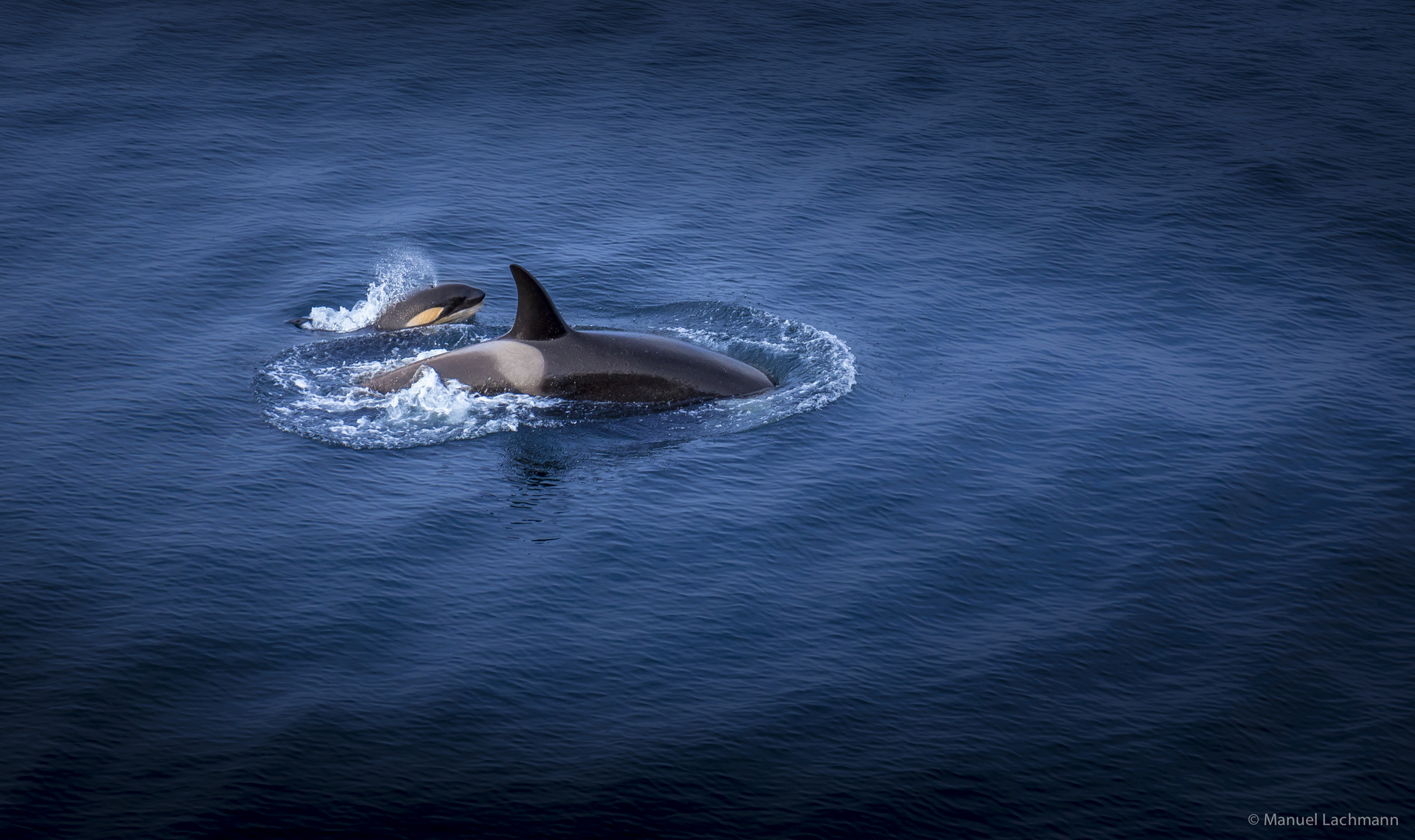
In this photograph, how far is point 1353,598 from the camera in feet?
85.9

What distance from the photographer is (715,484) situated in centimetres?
2898

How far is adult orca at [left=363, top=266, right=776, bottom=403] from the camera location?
30703mm

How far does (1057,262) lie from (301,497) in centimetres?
2812

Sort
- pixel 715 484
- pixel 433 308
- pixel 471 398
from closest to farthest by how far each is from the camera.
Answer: pixel 715 484
pixel 471 398
pixel 433 308

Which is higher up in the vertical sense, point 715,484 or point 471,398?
point 471,398

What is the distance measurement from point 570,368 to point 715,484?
182 inches

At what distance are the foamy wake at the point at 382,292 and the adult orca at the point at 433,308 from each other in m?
0.86

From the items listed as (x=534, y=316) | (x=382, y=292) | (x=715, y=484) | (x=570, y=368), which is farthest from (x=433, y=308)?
(x=715, y=484)

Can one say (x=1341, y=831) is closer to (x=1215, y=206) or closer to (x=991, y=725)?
(x=991, y=725)

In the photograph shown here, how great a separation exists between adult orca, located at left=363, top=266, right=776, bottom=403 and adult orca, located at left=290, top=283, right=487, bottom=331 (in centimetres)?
473

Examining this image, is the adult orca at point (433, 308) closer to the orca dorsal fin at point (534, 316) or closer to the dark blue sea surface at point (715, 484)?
the dark blue sea surface at point (715, 484)

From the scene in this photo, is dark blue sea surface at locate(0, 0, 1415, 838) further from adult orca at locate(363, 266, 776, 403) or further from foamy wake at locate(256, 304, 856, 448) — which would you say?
adult orca at locate(363, 266, 776, 403)

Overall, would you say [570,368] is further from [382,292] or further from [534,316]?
[382,292]

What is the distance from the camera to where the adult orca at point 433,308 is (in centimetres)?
3584
